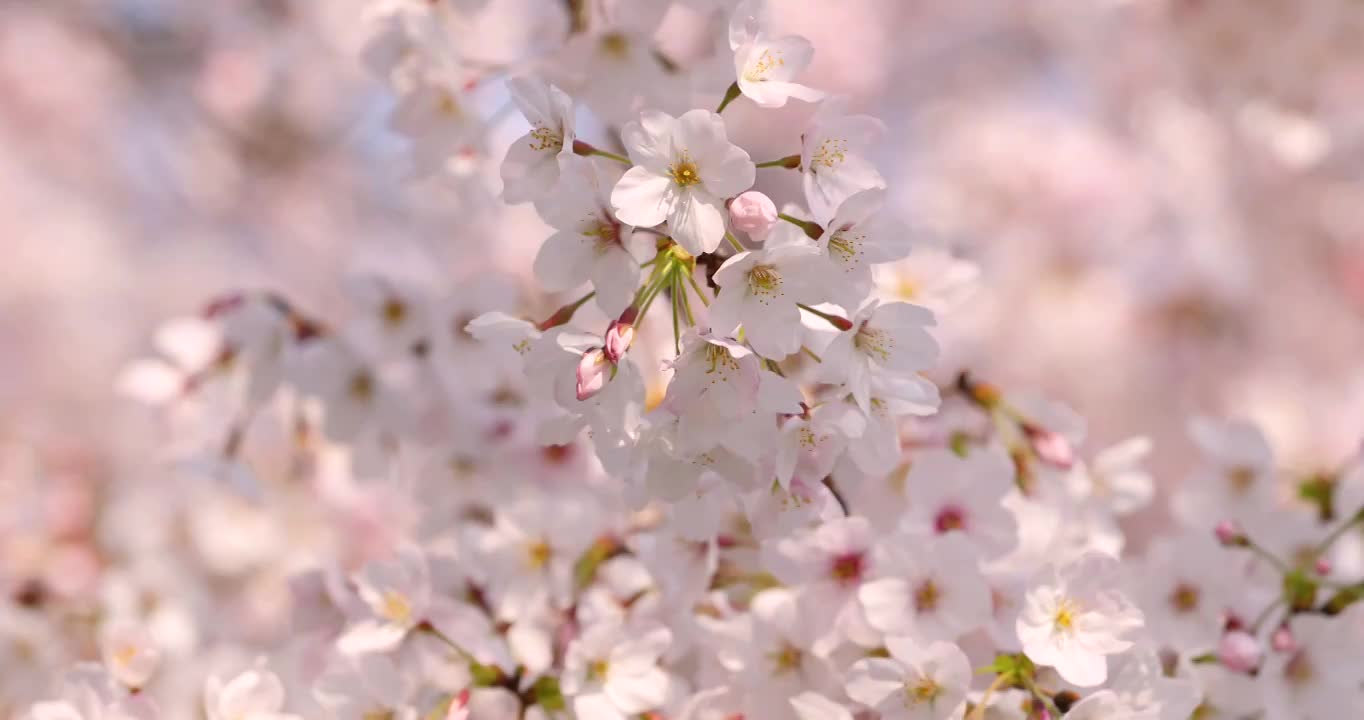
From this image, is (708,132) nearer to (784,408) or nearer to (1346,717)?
(784,408)

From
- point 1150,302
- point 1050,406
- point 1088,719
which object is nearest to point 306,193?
point 1150,302

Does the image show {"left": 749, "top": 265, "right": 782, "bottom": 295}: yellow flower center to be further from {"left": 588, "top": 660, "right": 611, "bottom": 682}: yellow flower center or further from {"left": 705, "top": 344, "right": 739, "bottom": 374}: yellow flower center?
{"left": 588, "top": 660, "right": 611, "bottom": 682}: yellow flower center

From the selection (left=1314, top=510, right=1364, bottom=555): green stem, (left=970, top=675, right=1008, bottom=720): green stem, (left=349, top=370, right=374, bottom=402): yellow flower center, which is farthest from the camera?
(left=349, top=370, right=374, bottom=402): yellow flower center

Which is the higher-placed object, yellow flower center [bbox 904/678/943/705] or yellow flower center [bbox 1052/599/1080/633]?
yellow flower center [bbox 1052/599/1080/633]

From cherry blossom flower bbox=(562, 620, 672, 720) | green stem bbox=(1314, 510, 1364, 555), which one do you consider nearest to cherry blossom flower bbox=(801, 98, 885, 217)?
cherry blossom flower bbox=(562, 620, 672, 720)

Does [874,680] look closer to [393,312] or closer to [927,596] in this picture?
[927,596]

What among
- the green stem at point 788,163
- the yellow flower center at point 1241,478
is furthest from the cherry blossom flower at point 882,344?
the yellow flower center at point 1241,478

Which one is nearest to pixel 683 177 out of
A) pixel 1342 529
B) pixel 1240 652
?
pixel 1240 652

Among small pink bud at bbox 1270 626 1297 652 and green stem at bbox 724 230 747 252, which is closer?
green stem at bbox 724 230 747 252

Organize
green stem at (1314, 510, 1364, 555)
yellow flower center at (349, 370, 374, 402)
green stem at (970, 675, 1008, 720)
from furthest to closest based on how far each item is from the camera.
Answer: yellow flower center at (349, 370, 374, 402) < green stem at (1314, 510, 1364, 555) < green stem at (970, 675, 1008, 720)
